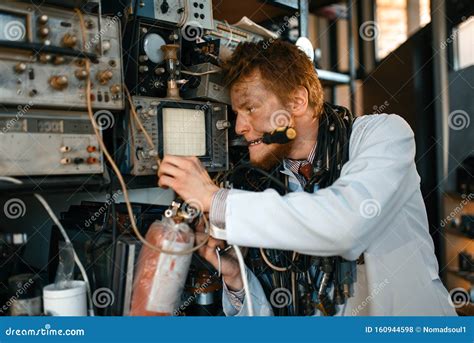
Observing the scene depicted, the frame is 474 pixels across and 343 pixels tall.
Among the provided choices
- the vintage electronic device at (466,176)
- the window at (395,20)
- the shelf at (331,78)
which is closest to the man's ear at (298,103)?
the shelf at (331,78)

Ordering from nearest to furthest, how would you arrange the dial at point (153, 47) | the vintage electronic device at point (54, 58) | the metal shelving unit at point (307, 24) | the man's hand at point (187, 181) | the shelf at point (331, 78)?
1. the vintage electronic device at point (54, 58)
2. the man's hand at point (187, 181)
3. the dial at point (153, 47)
4. the metal shelving unit at point (307, 24)
5. the shelf at point (331, 78)

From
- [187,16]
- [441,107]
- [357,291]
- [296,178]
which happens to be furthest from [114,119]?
[441,107]

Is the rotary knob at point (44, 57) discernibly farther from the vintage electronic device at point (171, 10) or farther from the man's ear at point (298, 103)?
the man's ear at point (298, 103)

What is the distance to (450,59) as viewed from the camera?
312 cm

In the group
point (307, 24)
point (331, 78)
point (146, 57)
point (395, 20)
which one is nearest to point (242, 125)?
point (146, 57)

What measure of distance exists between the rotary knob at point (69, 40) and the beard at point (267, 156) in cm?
66

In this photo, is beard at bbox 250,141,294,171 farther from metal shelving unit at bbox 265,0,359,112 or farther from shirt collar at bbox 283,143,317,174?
metal shelving unit at bbox 265,0,359,112

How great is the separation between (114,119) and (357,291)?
3.02ft

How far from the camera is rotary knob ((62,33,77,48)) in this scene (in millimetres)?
1097

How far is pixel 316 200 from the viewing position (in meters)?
1.09

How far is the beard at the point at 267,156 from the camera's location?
1494 millimetres

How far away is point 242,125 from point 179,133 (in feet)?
0.75

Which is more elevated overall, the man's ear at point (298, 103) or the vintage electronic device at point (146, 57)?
the vintage electronic device at point (146, 57)
